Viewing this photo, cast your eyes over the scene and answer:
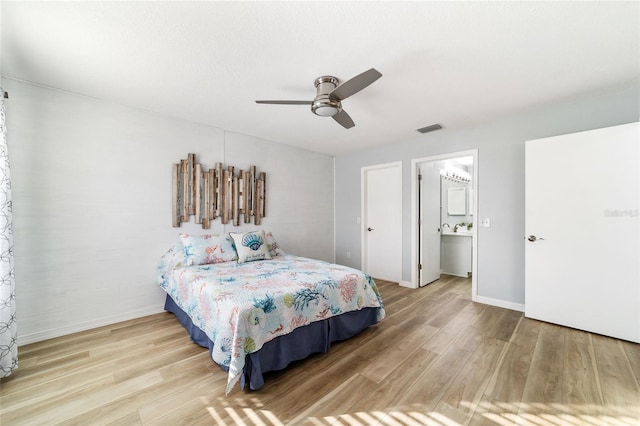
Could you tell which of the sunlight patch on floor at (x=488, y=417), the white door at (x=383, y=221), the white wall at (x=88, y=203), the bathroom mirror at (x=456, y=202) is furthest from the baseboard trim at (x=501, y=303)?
the white wall at (x=88, y=203)

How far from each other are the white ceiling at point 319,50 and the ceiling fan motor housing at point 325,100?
69 millimetres

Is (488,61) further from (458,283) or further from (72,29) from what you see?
(458,283)

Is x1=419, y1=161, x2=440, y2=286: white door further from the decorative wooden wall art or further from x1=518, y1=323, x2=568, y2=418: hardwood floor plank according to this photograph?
the decorative wooden wall art

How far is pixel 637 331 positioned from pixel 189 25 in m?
4.49

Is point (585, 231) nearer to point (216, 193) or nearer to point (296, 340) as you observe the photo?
point (296, 340)

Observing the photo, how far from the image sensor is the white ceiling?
5.16 ft

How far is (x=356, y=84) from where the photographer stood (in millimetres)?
1941

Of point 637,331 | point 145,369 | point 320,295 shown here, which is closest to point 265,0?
point 320,295

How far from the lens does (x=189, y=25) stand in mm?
1685

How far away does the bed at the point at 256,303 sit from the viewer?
5.82 feet

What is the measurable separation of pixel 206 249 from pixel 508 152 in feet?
13.0

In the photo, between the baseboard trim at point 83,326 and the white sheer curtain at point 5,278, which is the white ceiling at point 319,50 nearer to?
the white sheer curtain at point 5,278

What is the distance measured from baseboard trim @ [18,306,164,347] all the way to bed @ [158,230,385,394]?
0.23m

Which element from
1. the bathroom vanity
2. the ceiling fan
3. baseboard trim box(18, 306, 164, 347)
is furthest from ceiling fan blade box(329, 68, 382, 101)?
the bathroom vanity
